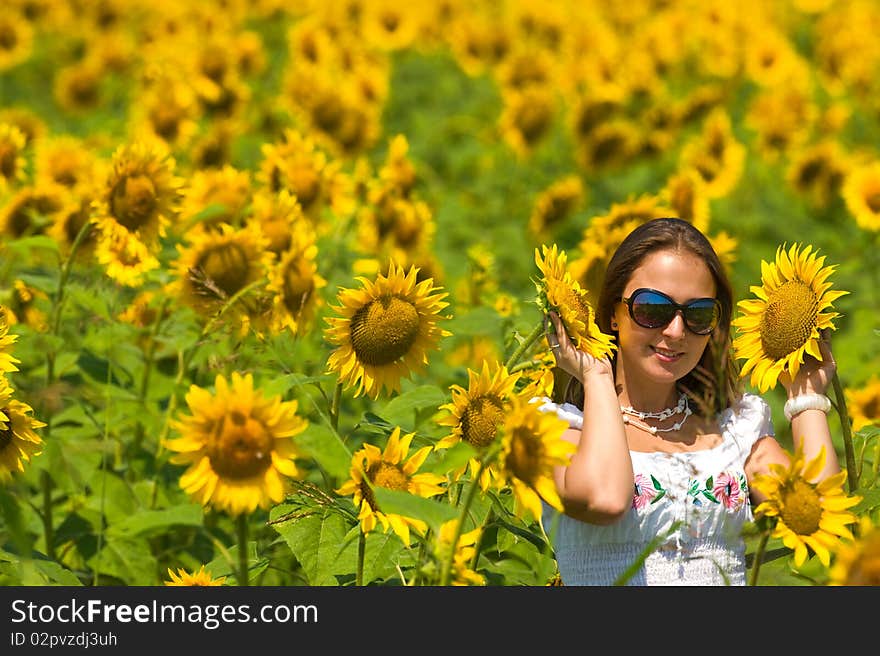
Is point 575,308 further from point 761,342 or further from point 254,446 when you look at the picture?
point 254,446

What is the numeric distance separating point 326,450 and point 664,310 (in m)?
0.68

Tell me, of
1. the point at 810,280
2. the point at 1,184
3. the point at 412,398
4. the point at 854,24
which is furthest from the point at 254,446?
the point at 854,24

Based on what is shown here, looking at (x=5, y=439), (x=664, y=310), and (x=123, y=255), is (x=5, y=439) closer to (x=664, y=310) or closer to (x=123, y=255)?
(x=123, y=255)

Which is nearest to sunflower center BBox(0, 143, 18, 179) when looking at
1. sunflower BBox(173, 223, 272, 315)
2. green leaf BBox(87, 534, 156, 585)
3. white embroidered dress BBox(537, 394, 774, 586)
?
sunflower BBox(173, 223, 272, 315)

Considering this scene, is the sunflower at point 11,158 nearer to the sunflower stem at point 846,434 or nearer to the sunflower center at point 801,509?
the sunflower stem at point 846,434

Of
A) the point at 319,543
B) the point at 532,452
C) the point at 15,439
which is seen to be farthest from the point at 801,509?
the point at 15,439

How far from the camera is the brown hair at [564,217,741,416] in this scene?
2.65m

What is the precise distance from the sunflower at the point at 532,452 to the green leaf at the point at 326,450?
0.81 feet

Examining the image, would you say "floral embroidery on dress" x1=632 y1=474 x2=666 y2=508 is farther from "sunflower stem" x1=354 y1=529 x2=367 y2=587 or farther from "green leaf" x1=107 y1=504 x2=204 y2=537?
"green leaf" x1=107 y1=504 x2=204 y2=537

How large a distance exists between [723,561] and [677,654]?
365mm

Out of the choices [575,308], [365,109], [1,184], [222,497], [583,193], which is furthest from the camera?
[365,109]

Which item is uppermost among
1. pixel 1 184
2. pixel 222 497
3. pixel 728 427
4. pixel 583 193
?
pixel 583 193

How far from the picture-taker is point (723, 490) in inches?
101

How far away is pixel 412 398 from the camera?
2.72 metres
